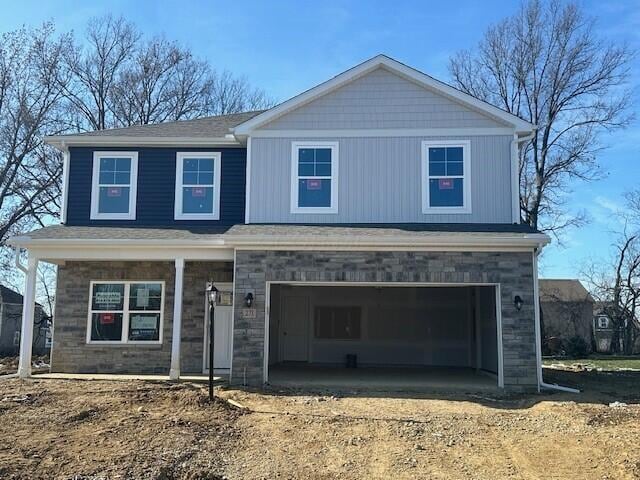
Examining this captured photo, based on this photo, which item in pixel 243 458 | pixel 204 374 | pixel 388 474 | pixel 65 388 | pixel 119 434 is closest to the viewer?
pixel 388 474

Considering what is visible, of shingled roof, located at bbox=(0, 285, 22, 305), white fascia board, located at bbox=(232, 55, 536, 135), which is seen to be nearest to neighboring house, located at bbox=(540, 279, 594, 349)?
white fascia board, located at bbox=(232, 55, 536, 135)

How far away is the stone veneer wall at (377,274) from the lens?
40.1ft

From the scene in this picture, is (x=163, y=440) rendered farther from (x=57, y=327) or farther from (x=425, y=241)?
(x=57, y=327)

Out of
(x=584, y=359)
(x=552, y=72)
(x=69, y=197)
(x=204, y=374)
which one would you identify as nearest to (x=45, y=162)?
(x=69, y=197)

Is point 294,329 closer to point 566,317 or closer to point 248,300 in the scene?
point 248,300

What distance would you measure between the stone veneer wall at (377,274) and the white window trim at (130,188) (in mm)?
4011

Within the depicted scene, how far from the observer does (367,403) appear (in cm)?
1062

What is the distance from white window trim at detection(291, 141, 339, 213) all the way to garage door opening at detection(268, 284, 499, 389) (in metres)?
3.96

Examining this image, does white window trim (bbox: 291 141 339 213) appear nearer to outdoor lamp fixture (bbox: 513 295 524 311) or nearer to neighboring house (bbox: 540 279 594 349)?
outdoor lamp fixture (bbox: 513 295 524 311)

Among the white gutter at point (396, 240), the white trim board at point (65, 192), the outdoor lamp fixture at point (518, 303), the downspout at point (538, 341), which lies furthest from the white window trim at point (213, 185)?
the downspout at point (538, 341)

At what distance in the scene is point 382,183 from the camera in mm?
13812

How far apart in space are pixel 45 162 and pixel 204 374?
648 inches

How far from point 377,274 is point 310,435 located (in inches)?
186

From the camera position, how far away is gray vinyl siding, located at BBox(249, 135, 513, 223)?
13.6 metres
